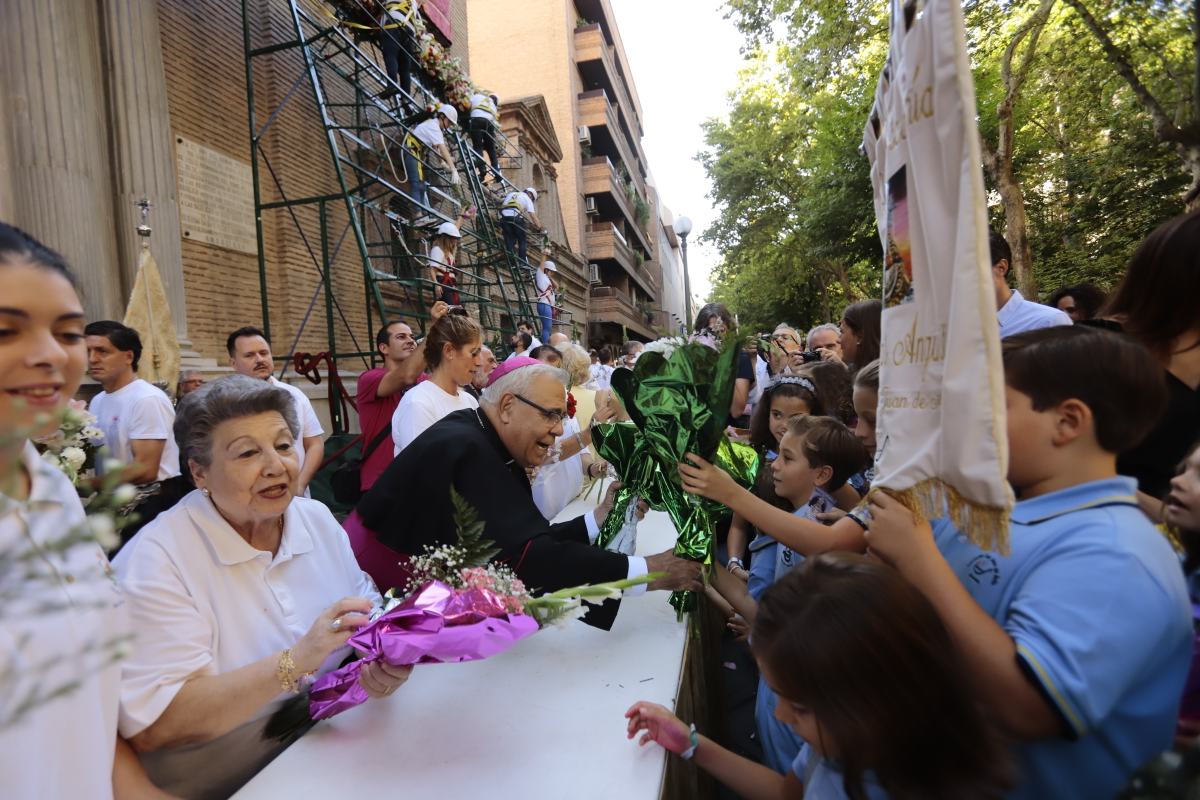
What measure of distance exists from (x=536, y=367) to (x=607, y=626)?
0.90m

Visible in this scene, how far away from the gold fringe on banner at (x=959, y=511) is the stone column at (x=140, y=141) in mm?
6439

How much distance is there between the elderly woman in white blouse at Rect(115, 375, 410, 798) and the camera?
55.0 inches

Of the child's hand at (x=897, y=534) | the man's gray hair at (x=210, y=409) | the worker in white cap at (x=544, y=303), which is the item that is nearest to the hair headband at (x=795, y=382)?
the child's hand at (x=897, y=534)

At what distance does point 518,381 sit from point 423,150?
7.81m

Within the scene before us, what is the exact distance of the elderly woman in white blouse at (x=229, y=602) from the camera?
1.40 m

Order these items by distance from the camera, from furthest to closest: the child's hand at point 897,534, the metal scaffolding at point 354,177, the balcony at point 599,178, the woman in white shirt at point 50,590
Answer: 1. the balcony at point 599,178
2. the metal scaffolding at point 354,177
3. the child's hand at point 897,534
4. the woman in white shirt at point 50,590

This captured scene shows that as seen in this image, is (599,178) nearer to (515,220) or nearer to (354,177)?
(515,220)

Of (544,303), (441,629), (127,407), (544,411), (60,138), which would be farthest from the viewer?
(544,303)

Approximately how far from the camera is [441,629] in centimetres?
133

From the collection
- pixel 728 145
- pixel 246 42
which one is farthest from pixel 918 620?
pixel 728 145

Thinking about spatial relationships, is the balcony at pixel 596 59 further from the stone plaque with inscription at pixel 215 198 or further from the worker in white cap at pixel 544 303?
the stone plaque with inscription at pixel 215 198

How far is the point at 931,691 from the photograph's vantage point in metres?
1.03

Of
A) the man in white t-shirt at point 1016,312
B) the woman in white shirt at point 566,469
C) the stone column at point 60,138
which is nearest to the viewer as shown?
the man in white t-shirt at point 1016,312

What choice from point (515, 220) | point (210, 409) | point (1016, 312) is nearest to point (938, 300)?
point (210, 409)
